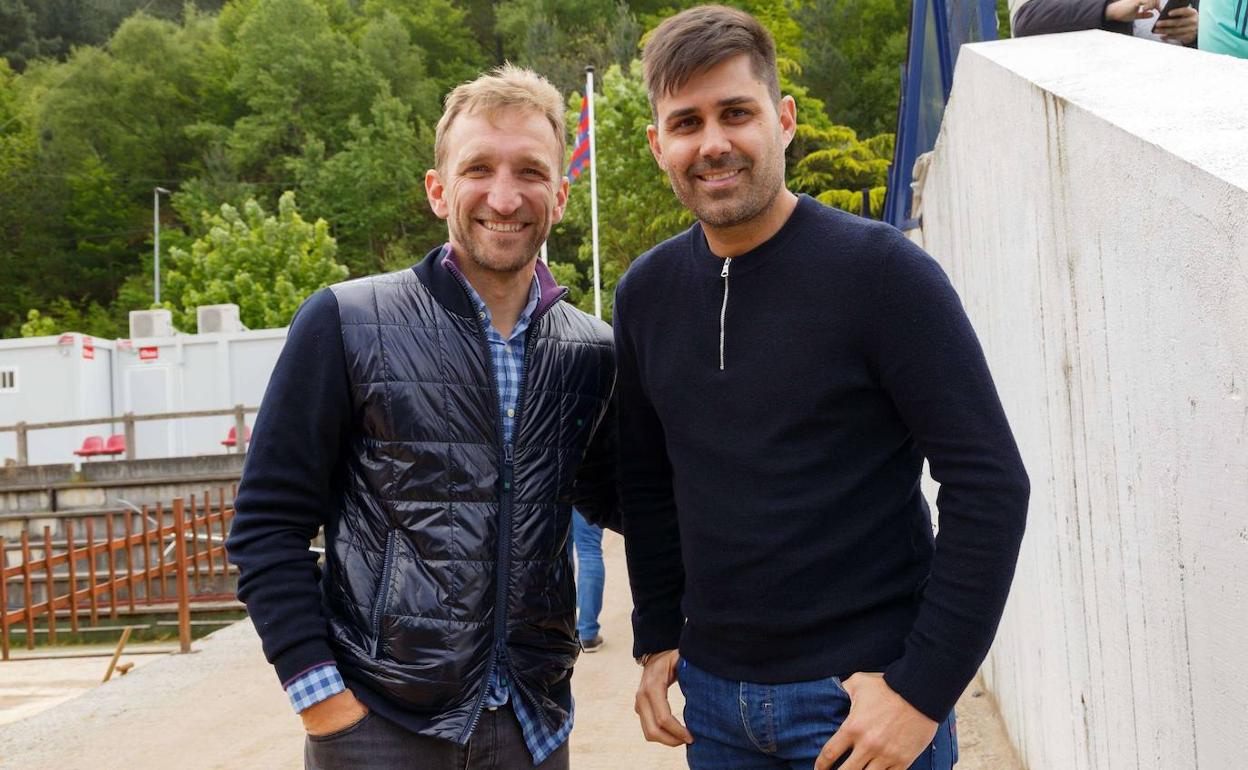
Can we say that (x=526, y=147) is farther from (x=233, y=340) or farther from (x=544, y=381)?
(x=233, y=340)

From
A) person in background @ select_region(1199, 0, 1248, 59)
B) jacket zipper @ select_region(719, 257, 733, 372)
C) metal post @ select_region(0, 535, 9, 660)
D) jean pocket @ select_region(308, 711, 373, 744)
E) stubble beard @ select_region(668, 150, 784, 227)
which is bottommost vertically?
metal post @ select_region(0, 535, 9, 660)

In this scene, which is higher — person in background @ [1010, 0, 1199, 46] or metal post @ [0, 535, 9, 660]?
person in background @ [1010, 0, 1199, 46]

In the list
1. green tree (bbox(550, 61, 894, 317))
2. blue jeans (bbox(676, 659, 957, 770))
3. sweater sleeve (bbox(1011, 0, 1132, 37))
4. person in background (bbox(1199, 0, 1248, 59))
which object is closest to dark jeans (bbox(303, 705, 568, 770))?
blue jeans (bbox(676, 659, 957, 770))

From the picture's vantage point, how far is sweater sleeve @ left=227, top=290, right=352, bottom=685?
7.88ft

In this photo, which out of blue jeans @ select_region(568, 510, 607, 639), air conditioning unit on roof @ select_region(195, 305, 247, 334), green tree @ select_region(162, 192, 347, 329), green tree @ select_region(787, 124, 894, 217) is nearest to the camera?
blue jeans @ select_region(568, 510, 607, 639)

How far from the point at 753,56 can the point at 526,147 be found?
2.14ft

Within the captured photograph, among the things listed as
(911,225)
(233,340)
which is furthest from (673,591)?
(233,340)

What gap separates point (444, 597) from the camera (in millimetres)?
2416

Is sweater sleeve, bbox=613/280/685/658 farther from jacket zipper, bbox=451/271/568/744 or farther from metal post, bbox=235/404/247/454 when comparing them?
metal post, bbox=235/404/247/454

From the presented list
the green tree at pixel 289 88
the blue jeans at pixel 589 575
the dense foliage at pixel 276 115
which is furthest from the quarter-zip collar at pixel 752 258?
the green tree at pixel 289 88

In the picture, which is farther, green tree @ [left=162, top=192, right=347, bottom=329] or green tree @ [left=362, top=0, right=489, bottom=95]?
green tree @ [left=362, top=0, right=489, bottom=95]

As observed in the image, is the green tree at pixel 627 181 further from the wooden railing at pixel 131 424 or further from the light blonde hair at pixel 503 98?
the light blonde hair at pixel 503 98

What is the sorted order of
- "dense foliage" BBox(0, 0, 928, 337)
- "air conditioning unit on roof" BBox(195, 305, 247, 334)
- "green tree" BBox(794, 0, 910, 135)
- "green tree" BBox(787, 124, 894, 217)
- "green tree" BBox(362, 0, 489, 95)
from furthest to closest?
1. "green tree" BBox(362, 0, 489, 95)
2. "dense foliage" BBox(0, 0, 928, 337)
3. "green tree" BBox(794, 0, 910, 135)
4. "green tree" BBox(787, 124, 894, 217)
5. "air conditioning unit on roof" BBox(195, 305, 247, 334)

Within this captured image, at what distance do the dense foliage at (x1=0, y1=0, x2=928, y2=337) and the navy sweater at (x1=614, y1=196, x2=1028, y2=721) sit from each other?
133 feet
